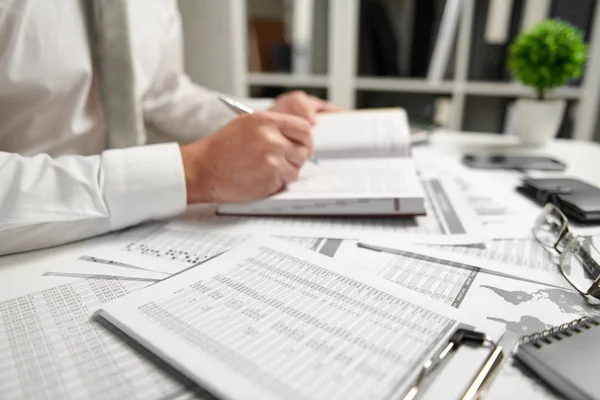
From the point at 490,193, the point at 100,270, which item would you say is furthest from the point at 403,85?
the point at 100,270

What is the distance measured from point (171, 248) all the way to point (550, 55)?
92 cm

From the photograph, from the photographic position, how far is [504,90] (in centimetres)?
169

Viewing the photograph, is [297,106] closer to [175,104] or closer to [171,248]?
[175,104]

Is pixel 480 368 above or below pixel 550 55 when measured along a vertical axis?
below

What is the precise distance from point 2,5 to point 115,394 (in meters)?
0.53

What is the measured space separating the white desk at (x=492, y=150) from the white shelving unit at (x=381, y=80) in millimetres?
633

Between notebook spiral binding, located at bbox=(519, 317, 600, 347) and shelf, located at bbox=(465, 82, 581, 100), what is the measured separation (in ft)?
4.87

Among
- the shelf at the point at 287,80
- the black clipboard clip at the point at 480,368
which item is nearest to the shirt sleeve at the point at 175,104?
the black clipboard clip at the point at 480,368

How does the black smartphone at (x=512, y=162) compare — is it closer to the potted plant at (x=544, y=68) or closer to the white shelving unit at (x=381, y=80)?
the potted plant at (x=544, y=68)

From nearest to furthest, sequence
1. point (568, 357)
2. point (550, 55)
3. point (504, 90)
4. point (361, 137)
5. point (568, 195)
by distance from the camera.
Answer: point (568, 357) → point (568, 195) → point (361, 137) → point (550, 55) → point (504, 90)

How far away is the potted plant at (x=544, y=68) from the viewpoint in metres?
0.97

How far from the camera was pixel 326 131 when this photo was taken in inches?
33.7

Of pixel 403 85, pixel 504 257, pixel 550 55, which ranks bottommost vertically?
pixel 504 257

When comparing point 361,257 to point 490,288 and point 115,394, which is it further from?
point 115,394
